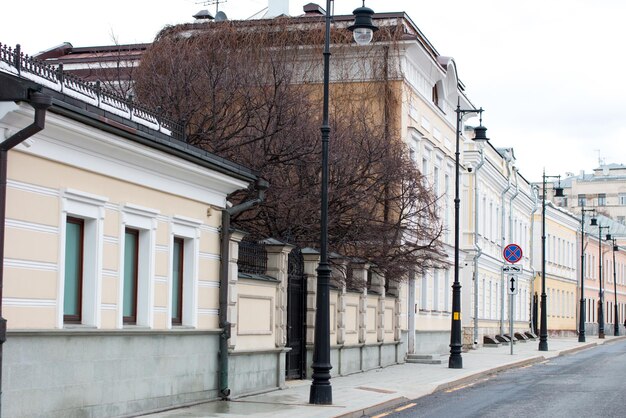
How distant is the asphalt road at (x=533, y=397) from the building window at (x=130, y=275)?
4392 mm

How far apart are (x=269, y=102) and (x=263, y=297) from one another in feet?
24.5

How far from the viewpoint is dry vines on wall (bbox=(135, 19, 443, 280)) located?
26703 millimetres

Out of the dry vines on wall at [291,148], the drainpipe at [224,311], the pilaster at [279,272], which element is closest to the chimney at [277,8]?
the dry vines on wall at [291,148]

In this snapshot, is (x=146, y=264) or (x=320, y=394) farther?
(x=320, y=394)

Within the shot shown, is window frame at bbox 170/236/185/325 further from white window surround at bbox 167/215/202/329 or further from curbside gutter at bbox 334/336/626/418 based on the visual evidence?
curbside gutter at bbox 334/336/626/418

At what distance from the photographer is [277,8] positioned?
40062 mm

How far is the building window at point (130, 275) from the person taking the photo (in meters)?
16.5

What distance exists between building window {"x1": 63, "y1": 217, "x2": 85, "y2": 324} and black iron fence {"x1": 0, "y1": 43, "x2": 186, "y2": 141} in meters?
1.81

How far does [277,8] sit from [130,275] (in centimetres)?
2482

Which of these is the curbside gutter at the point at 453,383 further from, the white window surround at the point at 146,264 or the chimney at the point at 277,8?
the chimney at the point at 277,8

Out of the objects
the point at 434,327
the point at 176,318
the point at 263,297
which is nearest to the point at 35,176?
the point at 176,318

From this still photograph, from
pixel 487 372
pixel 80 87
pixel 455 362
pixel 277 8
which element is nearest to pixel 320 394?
pixel 80 87

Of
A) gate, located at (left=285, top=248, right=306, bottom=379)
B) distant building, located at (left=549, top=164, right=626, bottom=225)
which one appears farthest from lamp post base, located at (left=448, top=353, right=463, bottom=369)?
distant building, located at (left=549, top=164, right=626, bottom=225)

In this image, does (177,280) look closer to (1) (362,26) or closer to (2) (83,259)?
(2) (83,259)
